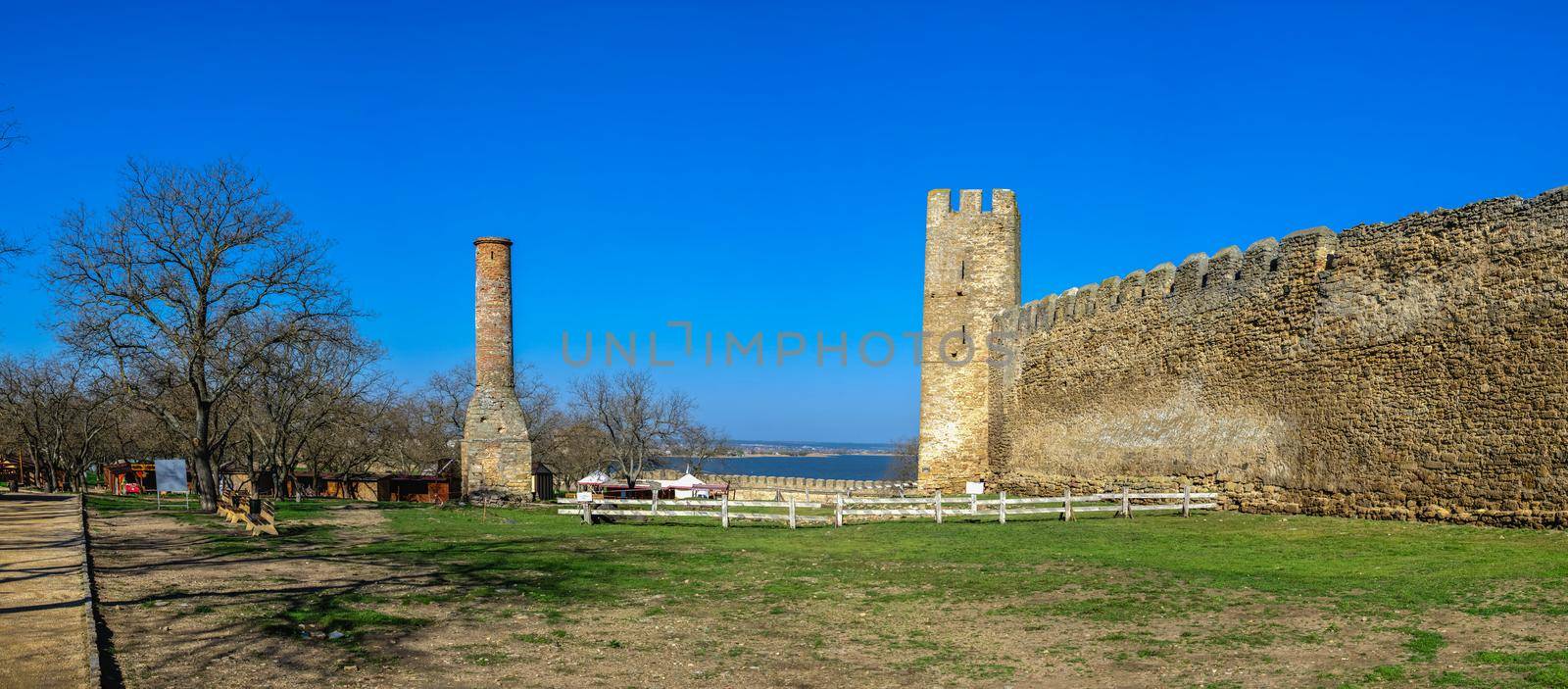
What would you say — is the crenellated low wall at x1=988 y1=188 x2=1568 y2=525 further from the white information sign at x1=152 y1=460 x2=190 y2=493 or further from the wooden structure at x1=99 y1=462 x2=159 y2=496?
the wooden structure at x1=99 y1=462 x2=159 y2=496

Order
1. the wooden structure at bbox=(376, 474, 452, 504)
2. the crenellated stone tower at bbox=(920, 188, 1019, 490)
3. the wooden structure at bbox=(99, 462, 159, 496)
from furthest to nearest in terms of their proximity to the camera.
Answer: the wooden structure at bbox=(99, 462, 159, 496)
the wooden structure at bbox=(376, 474, 452, 504)
the crenellated stone tower at bbox=(920, 188, 1019, 490)

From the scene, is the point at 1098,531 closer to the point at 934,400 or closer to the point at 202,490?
the point at 934,400

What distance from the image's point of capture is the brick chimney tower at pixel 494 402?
28.1 meters

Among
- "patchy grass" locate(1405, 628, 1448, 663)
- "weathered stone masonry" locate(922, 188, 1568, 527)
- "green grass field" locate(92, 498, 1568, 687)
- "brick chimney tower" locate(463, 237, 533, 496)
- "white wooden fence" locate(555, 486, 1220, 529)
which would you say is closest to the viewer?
"patchy grass" locate(1405, 628, 1448, 663)

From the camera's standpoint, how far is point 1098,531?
18125 millimetres

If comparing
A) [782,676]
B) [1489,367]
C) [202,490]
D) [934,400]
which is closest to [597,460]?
[934,400]

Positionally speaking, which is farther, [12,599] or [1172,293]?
[1172,293]

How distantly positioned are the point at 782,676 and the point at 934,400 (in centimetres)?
2447

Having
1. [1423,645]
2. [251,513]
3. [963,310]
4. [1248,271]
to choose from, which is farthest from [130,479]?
[1423,645]

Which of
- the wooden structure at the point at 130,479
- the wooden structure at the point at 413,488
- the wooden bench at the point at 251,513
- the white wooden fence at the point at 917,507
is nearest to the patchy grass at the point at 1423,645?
the white wooden fence at the point at 917,507

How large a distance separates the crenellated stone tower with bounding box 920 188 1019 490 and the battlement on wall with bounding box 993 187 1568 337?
246 cm

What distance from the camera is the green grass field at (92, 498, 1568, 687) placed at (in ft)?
28.2

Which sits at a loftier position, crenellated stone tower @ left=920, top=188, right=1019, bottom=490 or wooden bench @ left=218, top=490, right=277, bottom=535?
crenellated stone tower @ left=920, top=188, right=1019, bottom=490

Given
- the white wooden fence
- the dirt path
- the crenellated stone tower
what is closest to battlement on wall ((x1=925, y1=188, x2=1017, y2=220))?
the crenellated stone tower
